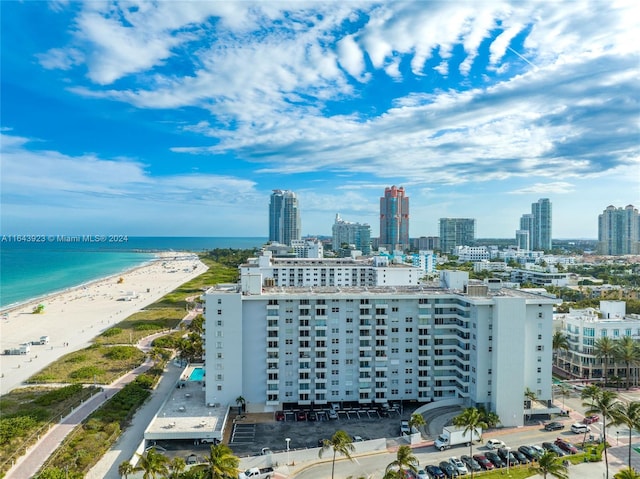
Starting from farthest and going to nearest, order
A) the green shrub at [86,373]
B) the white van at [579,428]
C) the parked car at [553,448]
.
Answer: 1. the green shrub at [86,373]
2. the white van at [579,428]
3. the parked car at [553,448]

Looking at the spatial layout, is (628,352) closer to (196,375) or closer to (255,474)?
(255,474)

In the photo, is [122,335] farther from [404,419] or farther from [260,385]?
[404,419]

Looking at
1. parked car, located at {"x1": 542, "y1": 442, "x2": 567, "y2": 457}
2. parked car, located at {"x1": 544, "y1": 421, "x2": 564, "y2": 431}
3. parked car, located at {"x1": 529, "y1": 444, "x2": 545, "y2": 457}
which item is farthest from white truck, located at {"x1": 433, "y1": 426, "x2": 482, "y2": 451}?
parked car, located at {"x1": 544, "y1": 421, "x2": 564, "y2": 431}

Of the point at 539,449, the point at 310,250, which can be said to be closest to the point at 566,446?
the point at 539,449

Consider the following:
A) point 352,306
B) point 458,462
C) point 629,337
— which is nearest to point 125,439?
point 352,306

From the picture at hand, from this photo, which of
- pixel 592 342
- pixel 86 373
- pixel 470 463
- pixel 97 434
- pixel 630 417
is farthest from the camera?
pixel 86 373

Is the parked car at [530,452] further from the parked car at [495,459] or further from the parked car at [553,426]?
the parked car at [553,426]

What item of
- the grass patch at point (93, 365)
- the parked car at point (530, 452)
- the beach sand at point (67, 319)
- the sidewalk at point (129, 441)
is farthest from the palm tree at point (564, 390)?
the beach sand at point (67, 319)
